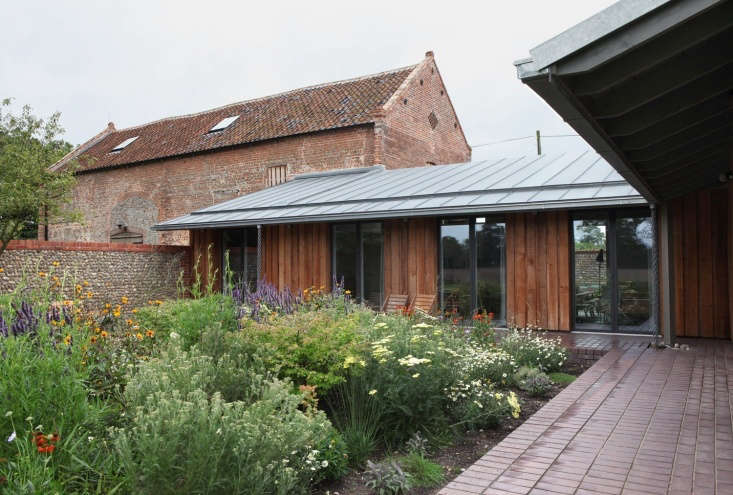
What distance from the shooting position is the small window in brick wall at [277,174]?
68.7 ft

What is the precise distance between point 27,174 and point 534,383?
584 inches

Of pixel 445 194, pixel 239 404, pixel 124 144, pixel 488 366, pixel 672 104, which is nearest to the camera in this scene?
pixel 239 404

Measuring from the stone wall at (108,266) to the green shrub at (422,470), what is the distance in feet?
34.9

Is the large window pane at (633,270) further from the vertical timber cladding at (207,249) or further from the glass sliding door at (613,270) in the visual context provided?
the vertical timber cladding at (207,249)

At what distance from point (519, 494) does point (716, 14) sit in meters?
2.58

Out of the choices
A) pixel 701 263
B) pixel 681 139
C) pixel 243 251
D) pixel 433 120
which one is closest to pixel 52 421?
pixel 681 139

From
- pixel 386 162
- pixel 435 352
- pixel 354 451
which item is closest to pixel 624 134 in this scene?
pixel 435 352

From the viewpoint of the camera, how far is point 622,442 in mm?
3834

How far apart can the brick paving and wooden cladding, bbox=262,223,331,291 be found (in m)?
7.52

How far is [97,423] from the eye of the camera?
3.40m

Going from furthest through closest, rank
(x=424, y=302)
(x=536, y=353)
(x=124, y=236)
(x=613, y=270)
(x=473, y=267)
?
(x=124, y=236), (x=424, y=302), (x=473, y=267), (x=613, y=270), (x=536, y=353)

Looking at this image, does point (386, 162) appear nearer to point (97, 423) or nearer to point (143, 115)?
point (97, 423)

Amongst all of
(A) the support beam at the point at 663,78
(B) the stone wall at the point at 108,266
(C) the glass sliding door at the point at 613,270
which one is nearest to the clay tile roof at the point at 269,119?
(B) the stone wall at the point at 108,266

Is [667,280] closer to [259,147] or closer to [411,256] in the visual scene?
[411,256]
